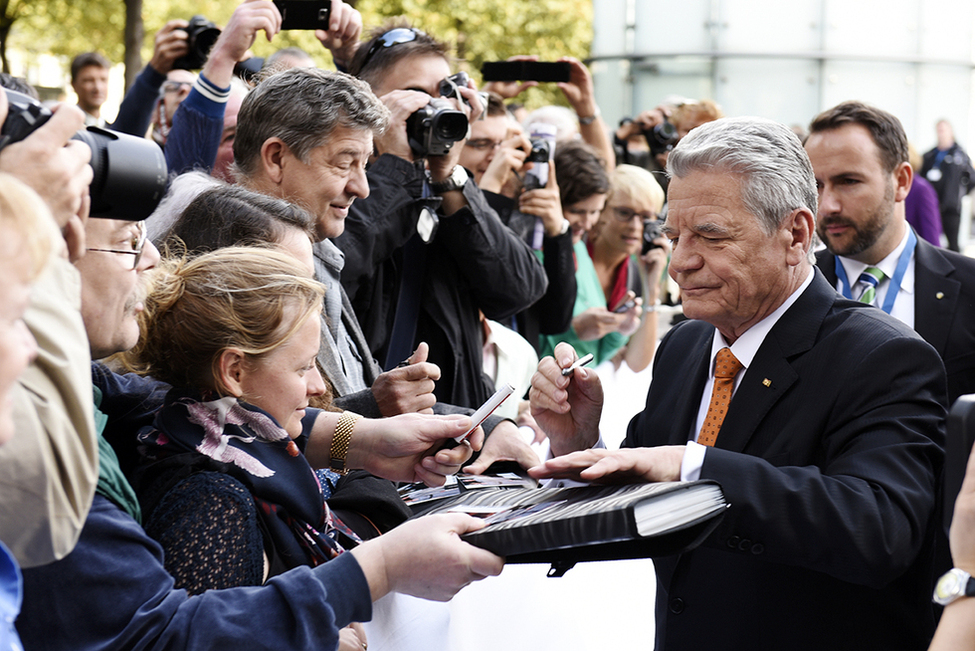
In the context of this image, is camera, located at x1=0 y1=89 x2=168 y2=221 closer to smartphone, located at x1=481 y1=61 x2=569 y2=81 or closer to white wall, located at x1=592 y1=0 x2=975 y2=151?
smartphone, located at x1=481 y1=61 x2=569 y2=81

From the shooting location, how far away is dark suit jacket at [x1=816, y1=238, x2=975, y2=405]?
11.9ft

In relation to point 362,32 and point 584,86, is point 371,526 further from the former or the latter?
point 584,86

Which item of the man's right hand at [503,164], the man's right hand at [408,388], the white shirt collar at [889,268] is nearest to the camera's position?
the man's right hand at [408,388]

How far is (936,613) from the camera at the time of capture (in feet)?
7.88

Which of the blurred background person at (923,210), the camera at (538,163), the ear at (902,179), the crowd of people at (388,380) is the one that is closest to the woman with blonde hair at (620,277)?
the camera at (538,163)

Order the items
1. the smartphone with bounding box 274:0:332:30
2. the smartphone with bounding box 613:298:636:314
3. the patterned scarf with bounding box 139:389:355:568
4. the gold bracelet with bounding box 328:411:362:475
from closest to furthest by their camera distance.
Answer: the patterned scarf with bounding box 139:389:355:568, the gold bracelet with bounding box 328:411:362:475, the smartphone with bounding box 274:0:332:30, the smartphone with bounding box 613:298:636:314

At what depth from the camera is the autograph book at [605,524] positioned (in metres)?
1.72

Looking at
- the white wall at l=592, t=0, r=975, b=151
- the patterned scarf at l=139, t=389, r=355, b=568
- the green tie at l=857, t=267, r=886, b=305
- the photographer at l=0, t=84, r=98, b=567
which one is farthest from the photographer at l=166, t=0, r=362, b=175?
the white wall at l=592, t=0, r=975, b=151

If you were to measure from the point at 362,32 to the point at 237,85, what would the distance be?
758 millimetres

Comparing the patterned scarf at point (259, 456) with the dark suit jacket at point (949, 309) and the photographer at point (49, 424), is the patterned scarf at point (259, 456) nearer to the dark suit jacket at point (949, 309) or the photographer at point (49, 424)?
the photographer at point (49, 424)

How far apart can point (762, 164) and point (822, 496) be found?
0.84 m

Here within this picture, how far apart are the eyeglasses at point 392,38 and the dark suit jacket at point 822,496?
7.22 ft

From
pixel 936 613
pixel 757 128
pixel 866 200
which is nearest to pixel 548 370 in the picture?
pixel 757 128

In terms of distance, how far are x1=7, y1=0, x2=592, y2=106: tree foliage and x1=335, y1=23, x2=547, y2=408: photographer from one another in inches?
558
